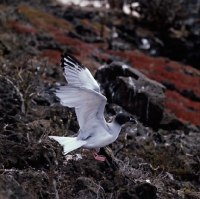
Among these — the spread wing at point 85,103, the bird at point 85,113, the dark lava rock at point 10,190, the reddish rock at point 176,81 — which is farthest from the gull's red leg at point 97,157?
the reddish rock at point 176,81

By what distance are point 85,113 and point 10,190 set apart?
1.86 m

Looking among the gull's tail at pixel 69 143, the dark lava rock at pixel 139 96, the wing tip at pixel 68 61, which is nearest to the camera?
the gull's tail at pixel 69 143

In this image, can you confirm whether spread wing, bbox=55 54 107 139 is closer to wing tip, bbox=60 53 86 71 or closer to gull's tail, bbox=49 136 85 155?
wing tip, bbox=60 53 86 71

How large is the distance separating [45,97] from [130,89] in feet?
8.78

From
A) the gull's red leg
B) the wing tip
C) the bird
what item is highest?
the wing tip

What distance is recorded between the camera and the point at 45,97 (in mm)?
10984

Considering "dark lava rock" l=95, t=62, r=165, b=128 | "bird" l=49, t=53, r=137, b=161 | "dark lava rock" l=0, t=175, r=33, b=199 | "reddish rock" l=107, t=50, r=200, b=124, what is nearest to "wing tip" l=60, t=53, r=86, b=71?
"bird" l=49, t=53, r=137, b=161

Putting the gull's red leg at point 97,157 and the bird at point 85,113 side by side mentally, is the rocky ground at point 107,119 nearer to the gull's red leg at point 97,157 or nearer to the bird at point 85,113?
the gull's red leg at point 97,157

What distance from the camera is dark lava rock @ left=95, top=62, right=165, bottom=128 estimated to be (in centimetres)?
1220

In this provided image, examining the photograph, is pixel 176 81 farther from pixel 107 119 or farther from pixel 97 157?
pixel 97 157

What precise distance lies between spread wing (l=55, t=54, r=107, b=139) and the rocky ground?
424 mm

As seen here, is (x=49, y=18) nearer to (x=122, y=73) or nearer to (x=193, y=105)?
(x=193, y=105)

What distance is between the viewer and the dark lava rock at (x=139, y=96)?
12.2 meters

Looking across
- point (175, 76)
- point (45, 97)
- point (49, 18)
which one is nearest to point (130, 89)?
point (45, 97)
